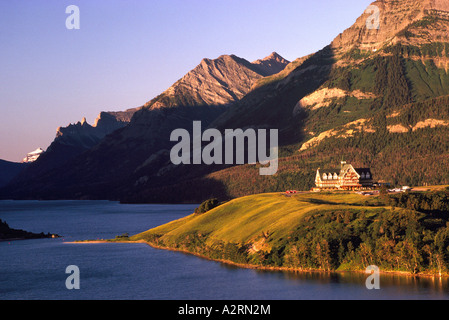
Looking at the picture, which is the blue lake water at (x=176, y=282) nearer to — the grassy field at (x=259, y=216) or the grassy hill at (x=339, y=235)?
the grassy hill at (x=339, y=235)

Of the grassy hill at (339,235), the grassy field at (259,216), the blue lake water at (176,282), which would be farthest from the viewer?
the grassy field at (259,216)

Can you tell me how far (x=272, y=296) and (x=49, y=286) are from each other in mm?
49160

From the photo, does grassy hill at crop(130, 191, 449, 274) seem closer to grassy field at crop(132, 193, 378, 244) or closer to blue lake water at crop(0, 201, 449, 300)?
grassy field at crop(132, 193, 378, 244)

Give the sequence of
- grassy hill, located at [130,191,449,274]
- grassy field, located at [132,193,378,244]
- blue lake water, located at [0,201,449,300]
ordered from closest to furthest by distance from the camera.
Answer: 1. blue lake water, located at [0,201,449,300]
2. grassy hill, located at [130,191,449,274]
3. grassy field, located at [132,193,378,244]

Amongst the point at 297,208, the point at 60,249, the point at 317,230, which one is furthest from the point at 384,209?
the point at 60,249

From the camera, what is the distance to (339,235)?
13088cm

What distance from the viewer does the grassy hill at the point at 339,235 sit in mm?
121312

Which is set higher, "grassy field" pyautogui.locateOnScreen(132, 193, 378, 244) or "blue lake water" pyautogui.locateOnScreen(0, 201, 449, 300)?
"grassy field" pyautogui.locateOnScreen(132, 193, 378, 244)

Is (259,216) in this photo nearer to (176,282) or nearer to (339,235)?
(339,235)

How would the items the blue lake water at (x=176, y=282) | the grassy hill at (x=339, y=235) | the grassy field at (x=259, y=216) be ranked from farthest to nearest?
the grassy field at (x=259, y=216) → the grassy hill at (x=339, y=235) → the blue lake water at (x=176, y=282)

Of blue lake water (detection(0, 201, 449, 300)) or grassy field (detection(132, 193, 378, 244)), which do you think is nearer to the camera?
blue lake water (detection(0, 201, 449, 300))

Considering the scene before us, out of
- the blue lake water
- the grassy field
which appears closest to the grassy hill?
the grassy field

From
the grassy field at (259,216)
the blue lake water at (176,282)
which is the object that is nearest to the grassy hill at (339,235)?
the grassy field at (259,216)

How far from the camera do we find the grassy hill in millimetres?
121312
